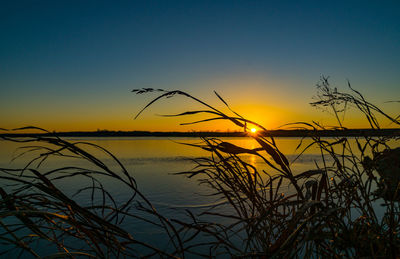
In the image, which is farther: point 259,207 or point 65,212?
point 259,207

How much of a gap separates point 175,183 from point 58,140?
25.0 ft

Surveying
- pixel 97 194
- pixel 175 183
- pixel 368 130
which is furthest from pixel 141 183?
pixel 368 130

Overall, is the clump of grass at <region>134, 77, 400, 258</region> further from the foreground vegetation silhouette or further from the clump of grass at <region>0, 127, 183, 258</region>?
the clump of grass at <region>0, 127, 183, 258</region>

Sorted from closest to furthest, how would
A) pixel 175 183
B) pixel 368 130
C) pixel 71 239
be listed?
pixel 368 130
pixel 71 239
pixel 175 183

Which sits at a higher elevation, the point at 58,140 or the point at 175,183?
the point at 58,140

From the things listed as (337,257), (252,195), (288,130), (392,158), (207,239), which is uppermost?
(288,130)

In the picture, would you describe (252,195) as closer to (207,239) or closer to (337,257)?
(337,257)

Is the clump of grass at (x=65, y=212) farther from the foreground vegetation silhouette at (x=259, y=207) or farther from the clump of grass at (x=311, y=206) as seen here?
the clump of grass at (x=311, y=206)

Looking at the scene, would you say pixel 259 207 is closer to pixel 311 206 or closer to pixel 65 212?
pixel 311 206

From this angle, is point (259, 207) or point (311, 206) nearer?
point (311, 206)

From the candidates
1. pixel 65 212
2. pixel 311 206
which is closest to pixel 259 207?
pixel 311 206

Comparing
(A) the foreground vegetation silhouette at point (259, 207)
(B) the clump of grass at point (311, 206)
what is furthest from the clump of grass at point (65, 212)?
(B) the clump of grass at point (311, 206)

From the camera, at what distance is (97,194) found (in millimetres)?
6430

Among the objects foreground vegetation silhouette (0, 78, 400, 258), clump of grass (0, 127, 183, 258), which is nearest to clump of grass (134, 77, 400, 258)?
foreground vegetation silhouette (0, 78, 400, 258)
